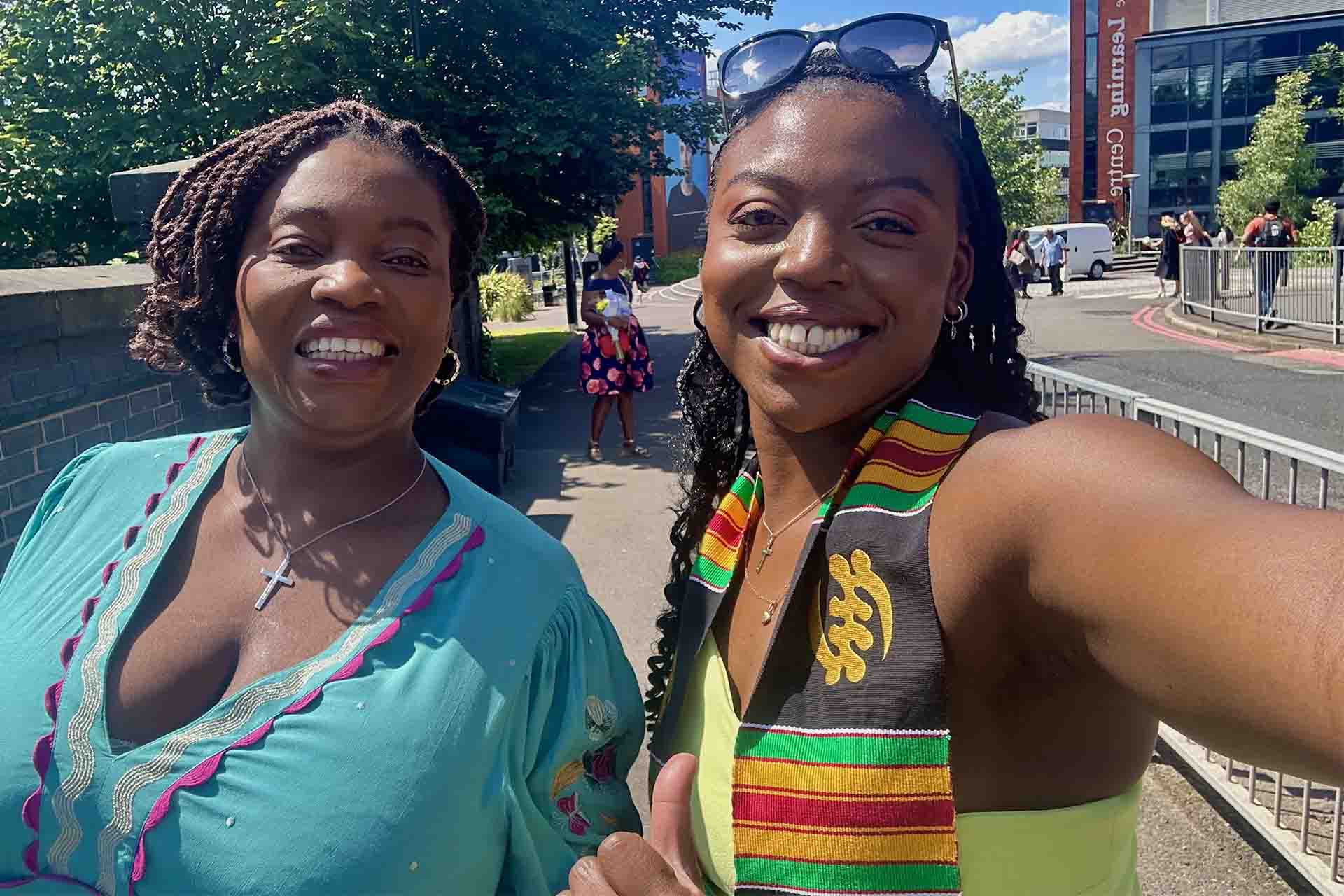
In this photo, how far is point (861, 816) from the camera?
47.4 inches

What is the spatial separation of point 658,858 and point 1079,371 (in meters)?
13.4

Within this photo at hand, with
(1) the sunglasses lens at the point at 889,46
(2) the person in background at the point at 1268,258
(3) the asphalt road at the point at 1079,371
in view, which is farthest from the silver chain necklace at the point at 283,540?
(2) the person in background at the point at 1268,258

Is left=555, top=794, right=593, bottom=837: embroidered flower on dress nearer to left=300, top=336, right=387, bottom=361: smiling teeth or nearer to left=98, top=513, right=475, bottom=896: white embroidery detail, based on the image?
left=98, top=513, right=475, bottom=896: white embroidery detail

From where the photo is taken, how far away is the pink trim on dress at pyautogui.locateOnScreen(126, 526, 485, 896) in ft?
4.65

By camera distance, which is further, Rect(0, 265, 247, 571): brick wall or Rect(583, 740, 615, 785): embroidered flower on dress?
Rect(0, 265, 247, 571): brick wall

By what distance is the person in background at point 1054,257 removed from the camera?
29.3 meters

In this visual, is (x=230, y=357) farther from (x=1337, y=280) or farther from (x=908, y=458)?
(x=1337, y=280)

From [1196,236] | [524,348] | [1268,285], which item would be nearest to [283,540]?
[1268,285]

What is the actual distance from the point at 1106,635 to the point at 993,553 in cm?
15

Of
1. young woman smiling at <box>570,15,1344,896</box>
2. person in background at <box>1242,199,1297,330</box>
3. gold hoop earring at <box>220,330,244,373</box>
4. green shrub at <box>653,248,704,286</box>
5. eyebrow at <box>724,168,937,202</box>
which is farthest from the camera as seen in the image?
green shrub at <box>653,248,704,286</box>

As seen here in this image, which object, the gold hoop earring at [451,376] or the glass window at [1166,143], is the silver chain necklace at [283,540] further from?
the glass window at [1166,143]

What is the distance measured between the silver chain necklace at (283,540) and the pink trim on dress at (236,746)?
22 centimetres

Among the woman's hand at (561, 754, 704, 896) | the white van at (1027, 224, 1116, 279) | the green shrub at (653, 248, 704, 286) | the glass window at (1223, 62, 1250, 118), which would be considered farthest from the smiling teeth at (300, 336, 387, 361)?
the glass window at (1223, 62, 1250, 118)

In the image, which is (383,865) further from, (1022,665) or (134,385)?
(134,385)
